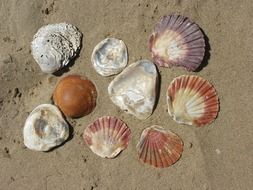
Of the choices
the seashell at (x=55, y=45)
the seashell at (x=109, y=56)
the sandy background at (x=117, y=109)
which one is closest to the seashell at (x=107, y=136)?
the sandy background at (x=117, y=109)

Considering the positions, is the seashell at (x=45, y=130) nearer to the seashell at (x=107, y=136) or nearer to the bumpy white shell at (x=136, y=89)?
the seashell at (x=107, y=136)

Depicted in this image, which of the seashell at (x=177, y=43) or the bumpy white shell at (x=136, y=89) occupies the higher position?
the seashell at (x=177, y=43)

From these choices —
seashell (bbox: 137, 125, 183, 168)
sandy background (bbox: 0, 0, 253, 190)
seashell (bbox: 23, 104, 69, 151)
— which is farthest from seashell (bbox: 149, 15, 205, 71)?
seashell (bbox: 23, 104, 69, 151)

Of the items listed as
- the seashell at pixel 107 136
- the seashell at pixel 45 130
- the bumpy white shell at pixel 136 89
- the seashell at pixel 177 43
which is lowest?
the seashell at pixel 45 130

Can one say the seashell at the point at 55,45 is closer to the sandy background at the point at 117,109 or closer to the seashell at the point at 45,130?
the sandy background at the point at 117,109

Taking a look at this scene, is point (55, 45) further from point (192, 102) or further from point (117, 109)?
point (192, 102)

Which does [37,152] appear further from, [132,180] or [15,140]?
[132,180]
